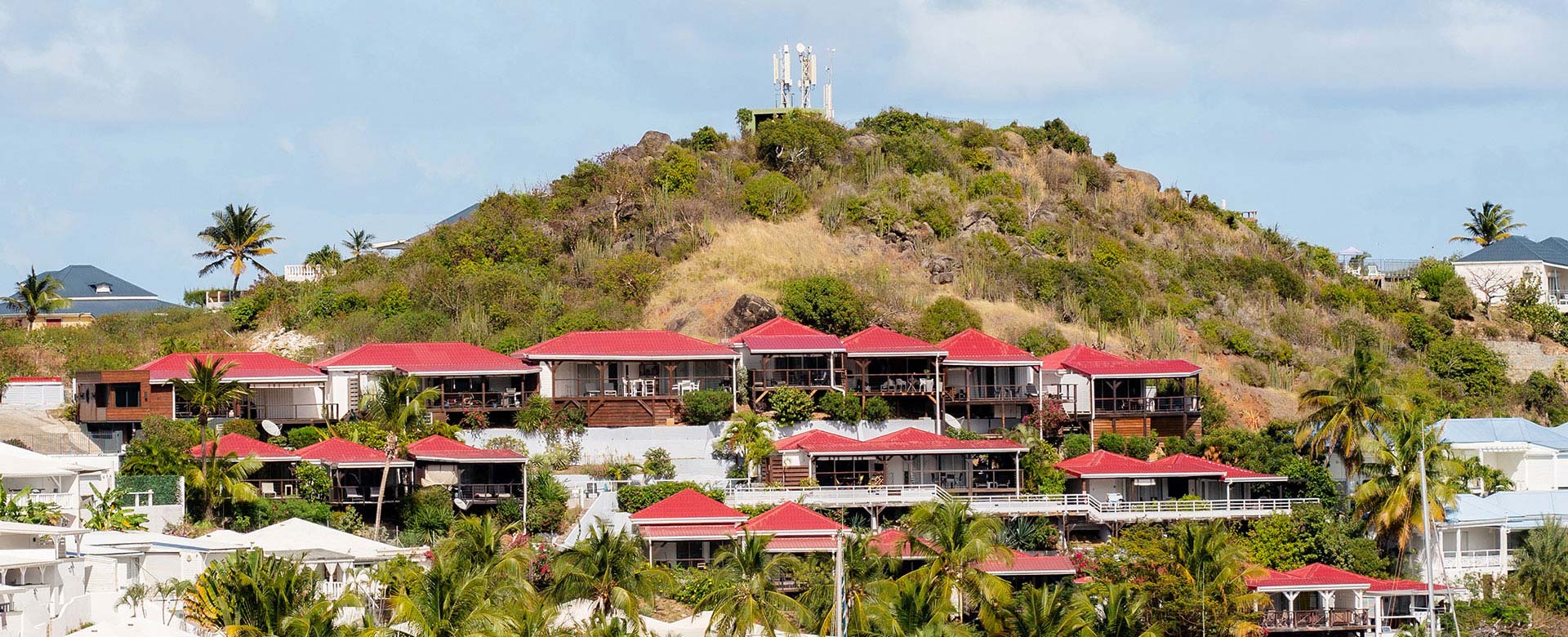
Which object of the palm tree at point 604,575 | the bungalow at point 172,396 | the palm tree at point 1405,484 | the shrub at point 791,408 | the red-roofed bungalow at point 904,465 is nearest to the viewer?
the palm tree at point 604,575

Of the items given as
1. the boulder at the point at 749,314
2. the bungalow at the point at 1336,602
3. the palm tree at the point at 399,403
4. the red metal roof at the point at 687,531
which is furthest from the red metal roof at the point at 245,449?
the bungalow at the point at 1336,602

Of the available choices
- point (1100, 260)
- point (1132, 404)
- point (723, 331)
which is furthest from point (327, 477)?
point (1100, 260)

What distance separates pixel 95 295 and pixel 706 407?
182 ft

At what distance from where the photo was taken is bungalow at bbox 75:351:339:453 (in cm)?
6291

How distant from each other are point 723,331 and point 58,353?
2551 centimetres

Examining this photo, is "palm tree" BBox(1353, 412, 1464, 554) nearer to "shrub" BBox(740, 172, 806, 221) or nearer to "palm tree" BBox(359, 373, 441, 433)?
"palm tree" BBox(359, 373, 441, 433)

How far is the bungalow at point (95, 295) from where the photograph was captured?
9806 cm

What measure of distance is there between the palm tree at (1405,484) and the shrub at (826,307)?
2079 cm

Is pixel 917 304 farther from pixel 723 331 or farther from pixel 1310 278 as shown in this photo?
pixel 1310 278

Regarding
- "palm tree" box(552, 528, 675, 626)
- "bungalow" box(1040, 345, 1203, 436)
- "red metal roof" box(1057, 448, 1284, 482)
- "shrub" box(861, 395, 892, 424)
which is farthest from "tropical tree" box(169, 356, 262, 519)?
"bungalow" box(1040, 345, 1203, 436)

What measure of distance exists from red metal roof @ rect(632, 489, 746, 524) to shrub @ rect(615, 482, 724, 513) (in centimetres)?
147

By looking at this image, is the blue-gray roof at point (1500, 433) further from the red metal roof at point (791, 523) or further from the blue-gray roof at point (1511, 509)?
the red metal roof at point (791, 523)

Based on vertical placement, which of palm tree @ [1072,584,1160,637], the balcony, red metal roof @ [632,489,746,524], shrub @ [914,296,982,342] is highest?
shrub @ [914,296,982,342]

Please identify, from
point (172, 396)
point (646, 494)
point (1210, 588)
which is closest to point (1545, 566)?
point (1210, 588)
